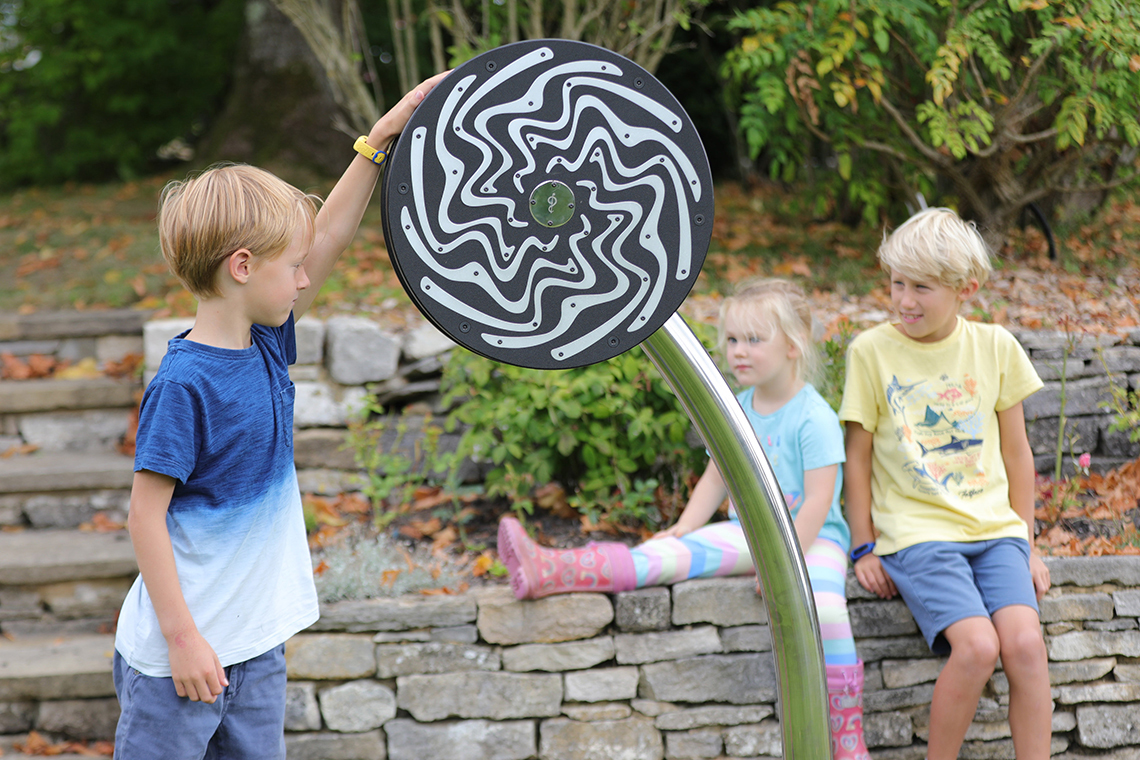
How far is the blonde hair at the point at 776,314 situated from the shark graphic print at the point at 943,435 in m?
0.29

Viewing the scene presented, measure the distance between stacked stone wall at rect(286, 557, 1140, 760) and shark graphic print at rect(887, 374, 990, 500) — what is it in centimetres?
38

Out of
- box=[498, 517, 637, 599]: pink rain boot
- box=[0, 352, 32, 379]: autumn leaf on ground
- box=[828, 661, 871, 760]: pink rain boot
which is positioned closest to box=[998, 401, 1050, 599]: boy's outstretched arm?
box=[828, 661, 871, 760]: pink rain boot

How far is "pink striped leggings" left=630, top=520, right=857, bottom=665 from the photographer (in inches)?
92.1

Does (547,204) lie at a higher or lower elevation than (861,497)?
higher

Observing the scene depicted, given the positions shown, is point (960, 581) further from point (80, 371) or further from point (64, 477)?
point (80, 371)

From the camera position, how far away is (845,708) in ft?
7.55

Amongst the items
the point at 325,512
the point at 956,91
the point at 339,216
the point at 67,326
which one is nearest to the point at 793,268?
the point at 956,91

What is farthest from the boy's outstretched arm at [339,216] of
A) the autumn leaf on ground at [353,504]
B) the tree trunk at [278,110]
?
the tree trunk at [278,110]

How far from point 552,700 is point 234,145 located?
533 cm

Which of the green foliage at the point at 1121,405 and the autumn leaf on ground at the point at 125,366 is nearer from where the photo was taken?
the green foliage at the point at 1121,405

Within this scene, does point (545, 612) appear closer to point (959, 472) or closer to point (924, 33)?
point (959, 472)

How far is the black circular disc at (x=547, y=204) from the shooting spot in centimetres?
130

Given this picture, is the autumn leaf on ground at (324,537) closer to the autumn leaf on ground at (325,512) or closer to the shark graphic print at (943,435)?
the autumn leaf on ground at (325,512)

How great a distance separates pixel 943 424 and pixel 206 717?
1.92 metres
